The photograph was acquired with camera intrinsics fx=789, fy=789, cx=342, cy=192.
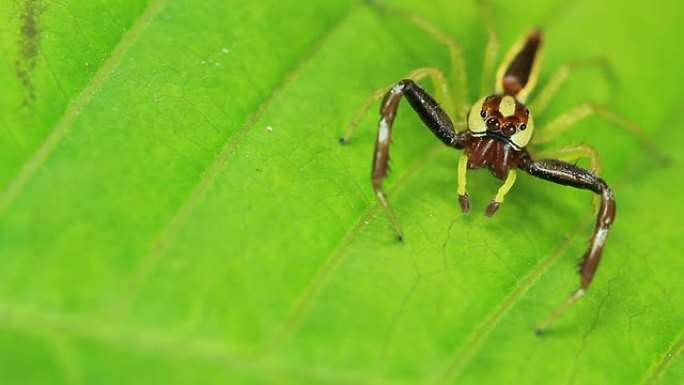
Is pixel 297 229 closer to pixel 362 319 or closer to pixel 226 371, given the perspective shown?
pixel 362 319

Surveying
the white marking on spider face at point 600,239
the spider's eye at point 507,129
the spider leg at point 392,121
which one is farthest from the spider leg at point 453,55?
the white marking on spider face at point 600,239

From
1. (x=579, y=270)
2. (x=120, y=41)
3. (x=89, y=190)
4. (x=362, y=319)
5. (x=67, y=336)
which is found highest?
(x=120, y=41)

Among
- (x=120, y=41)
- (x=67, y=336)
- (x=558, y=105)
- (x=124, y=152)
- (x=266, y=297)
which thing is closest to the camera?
(x=67, y=336)

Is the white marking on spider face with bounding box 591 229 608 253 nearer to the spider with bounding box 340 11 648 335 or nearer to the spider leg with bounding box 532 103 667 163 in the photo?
the spider with bounding box 340 11 648 335

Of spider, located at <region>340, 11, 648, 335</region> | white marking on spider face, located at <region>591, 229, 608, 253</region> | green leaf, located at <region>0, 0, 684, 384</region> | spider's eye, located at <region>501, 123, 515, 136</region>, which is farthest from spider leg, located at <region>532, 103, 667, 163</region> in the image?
white marking on spider face, located at <region>591, 229, 608, 253</region>

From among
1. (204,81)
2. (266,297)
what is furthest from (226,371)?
(204,81)

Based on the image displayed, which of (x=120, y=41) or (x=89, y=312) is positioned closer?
(x=89, y=312)
